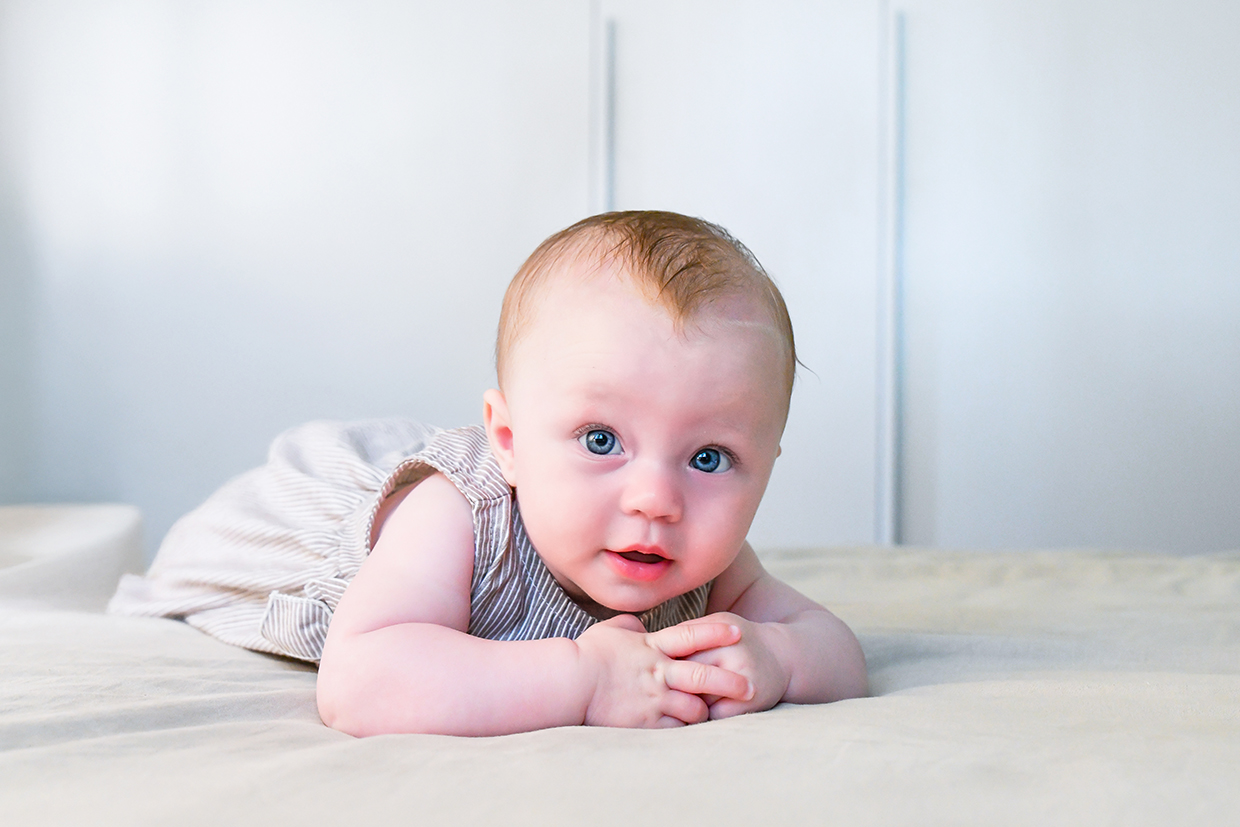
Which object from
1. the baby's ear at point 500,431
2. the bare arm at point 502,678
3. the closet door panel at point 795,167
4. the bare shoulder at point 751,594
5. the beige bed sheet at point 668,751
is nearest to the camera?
the beige bed sheet at point 668,751

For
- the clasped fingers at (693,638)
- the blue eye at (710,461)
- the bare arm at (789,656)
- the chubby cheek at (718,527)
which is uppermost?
the blue eye at (710,461)

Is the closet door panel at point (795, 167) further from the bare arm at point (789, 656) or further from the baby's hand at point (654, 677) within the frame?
the baby's hand at point (654, 677)

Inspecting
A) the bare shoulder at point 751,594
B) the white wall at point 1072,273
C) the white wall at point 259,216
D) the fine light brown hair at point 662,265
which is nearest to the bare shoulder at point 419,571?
the fine light brown hair at point 662,265

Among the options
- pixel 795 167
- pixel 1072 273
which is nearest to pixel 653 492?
pixel 795 167

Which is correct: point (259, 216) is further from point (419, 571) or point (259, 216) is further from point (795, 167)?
point (419, 571)

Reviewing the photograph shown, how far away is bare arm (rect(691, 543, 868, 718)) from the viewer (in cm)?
69

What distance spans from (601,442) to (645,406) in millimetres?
45

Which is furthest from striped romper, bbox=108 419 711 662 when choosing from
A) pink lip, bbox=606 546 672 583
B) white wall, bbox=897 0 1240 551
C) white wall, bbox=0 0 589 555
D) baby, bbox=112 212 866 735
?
white wall, bbox=897 0 1240 551

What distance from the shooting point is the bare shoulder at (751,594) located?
90 centimetres

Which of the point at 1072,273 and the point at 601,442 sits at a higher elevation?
the point at 1072,273

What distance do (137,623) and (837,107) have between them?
103 inches

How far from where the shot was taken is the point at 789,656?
749 mm

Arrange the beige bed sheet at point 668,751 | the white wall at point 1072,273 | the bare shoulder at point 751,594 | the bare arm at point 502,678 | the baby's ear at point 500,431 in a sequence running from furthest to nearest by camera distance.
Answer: the white wall at point 1072,273, the bare shoulder at point 751,594, the baby's ear at point 500,431, the bare arm at point 502,678, the beige bed sheet at point 668,751

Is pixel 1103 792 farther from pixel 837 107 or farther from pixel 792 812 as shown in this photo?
pixel 837 107
